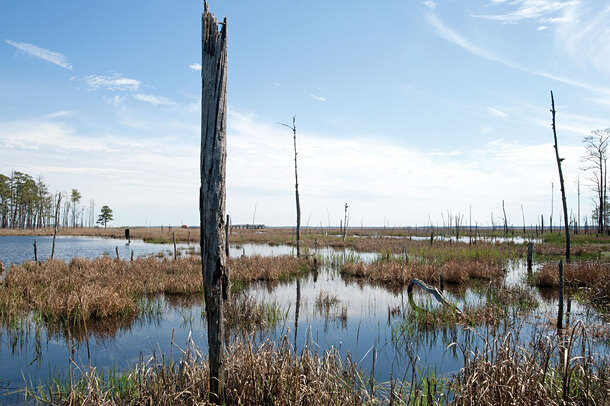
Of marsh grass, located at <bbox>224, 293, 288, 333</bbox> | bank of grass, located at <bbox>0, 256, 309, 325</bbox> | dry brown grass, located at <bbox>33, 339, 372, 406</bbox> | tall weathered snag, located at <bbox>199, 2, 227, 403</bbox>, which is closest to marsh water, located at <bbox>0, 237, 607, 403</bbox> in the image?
marsh grass, located at <bbox>224, 293, 288, 333</bbox>

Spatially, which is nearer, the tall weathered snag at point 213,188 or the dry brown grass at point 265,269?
the tall weathered snag at point 213,188

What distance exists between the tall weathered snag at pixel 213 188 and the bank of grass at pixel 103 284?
83.0 inches

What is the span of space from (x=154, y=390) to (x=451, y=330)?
735cm

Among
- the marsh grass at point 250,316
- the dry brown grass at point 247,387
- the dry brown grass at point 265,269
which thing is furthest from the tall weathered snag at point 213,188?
the dry brown grass at point 265,269

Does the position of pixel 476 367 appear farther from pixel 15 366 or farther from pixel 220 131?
pixel 15 366

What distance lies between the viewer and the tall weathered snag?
401cm

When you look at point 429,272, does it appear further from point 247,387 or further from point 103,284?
point 103,284

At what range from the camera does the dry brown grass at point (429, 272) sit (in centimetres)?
1562

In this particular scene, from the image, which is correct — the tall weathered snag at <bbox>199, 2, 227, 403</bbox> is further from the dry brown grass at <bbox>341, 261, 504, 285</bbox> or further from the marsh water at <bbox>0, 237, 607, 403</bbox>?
the dry brown grass at <bbox>341, 261, 504, 285</bbox>

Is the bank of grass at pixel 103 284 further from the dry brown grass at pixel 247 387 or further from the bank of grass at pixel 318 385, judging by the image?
the bank of grass at pixel 318 385

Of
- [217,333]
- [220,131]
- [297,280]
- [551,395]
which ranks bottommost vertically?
[297,280]

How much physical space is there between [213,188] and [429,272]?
13951mm

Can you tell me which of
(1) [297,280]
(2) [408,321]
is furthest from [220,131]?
(1) [297,280]

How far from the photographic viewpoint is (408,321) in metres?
9.30
